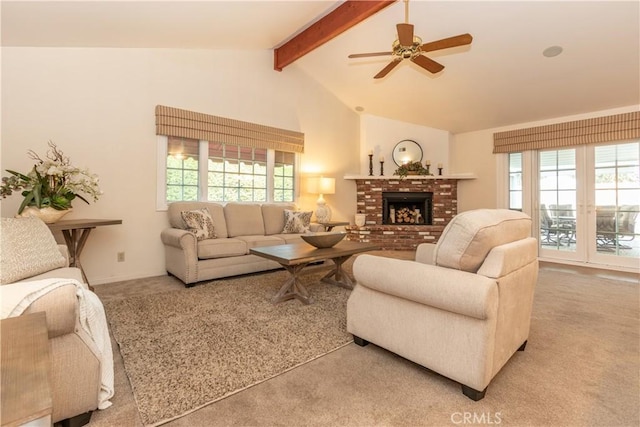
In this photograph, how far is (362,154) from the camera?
6.26 m

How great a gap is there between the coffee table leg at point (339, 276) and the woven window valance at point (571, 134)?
3900mm

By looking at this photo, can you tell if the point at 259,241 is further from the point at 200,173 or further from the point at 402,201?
the point at 402,201

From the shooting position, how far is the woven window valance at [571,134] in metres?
4.14

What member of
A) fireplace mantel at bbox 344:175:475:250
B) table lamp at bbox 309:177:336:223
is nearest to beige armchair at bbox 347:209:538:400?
table lamp at bbox 309:177:336:223

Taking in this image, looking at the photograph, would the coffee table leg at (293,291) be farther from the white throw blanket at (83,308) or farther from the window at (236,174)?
the window at (236,174)

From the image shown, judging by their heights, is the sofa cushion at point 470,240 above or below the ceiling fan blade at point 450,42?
below

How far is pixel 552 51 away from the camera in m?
3.51

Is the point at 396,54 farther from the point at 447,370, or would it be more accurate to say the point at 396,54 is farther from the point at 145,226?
the point at 145,226

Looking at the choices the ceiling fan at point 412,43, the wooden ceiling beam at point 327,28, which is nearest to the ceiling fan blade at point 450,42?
the ceiling fan at point 412,43

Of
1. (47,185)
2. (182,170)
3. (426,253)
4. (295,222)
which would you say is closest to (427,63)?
(426,253)

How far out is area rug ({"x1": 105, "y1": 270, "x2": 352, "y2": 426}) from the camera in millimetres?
1500

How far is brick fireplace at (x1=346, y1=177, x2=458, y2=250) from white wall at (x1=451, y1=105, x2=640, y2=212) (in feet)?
0.78

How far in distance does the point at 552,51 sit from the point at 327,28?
8.57ft

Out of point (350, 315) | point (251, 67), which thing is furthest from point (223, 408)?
point (251, 67)
